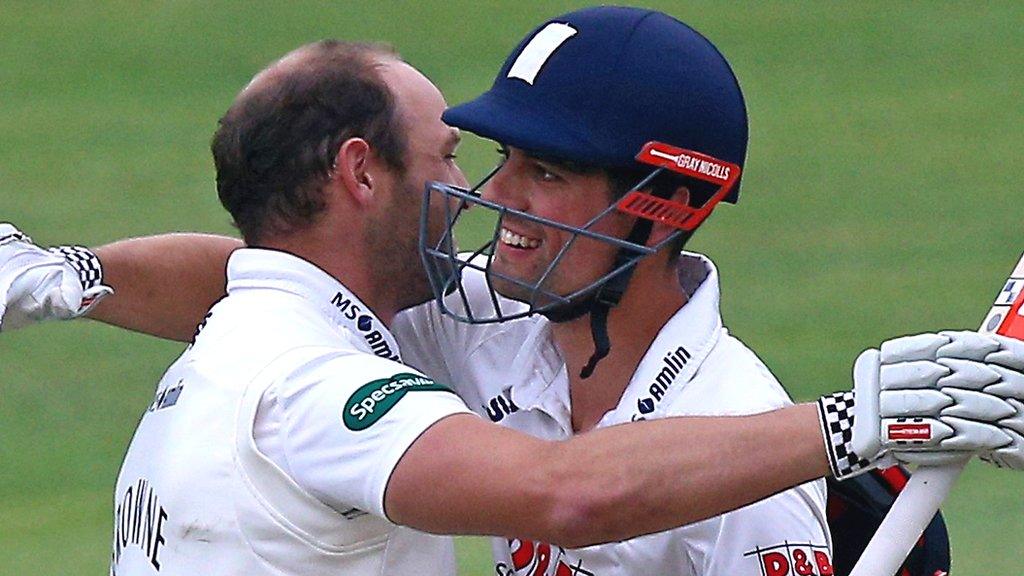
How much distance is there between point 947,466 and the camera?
3.65 meters

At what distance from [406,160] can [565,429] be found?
665mm

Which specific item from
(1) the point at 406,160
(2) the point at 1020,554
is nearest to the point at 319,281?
(1) the point at 406,160

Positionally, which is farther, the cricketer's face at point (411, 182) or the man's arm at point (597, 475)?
the cricketer's face at point (411, 182)

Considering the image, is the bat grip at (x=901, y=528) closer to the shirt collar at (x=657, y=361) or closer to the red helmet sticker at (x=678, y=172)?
the shirt collar at (x=657, y=361)

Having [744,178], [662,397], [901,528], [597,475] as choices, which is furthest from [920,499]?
[744,178]

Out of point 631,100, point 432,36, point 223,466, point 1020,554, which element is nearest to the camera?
point 223,466

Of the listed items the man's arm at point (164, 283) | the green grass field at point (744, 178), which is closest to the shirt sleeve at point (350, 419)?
the man's arm at point (164, 283)

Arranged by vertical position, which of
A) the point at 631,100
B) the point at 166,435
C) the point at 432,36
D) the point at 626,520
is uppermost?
the point at 631,100

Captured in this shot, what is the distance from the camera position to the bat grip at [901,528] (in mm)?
3729

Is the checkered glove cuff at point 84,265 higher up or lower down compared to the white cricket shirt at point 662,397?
lower down

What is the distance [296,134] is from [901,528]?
1552mm

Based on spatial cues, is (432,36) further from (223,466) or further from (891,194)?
(223,466)

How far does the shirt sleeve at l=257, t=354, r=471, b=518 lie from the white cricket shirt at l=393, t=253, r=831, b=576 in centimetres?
46

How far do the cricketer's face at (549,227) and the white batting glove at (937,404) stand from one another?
98 centimetres
